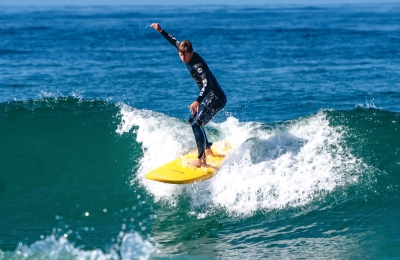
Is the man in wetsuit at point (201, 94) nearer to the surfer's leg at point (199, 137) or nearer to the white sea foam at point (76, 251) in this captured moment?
the surfer's leg at point (199, 137)

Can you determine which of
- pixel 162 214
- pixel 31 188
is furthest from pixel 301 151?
pixel 31 188

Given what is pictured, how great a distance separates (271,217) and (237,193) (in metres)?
0.79

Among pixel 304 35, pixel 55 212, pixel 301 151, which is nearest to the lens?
pixel 55 212

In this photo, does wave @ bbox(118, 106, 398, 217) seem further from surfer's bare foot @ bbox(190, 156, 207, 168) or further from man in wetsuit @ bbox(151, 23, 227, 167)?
man in wetsuit @ bbox(151, 23, 227, 167)

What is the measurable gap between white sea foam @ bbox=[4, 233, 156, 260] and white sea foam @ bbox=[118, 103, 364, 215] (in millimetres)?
1743

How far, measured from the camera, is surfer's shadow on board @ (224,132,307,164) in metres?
11.0

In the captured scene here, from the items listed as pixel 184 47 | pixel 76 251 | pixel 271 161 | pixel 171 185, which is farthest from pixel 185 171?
pixel 76 251

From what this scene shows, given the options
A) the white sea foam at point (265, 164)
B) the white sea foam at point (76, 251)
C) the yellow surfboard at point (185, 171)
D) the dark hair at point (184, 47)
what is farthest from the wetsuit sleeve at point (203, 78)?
the white sea foam at point (76, 251)

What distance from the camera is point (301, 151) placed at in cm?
1111

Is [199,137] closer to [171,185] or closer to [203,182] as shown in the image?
[203,182]

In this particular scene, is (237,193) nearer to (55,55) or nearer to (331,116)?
(331,116)

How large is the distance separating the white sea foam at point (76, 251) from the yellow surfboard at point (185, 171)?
1.17 meters

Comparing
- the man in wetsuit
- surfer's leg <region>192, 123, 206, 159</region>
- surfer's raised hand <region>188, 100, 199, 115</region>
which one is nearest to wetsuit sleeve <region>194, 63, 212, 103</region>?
the man in wetsuit

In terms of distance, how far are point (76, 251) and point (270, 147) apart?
4250 mm
